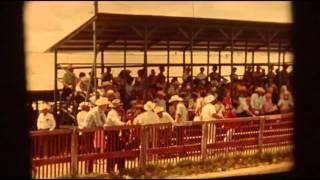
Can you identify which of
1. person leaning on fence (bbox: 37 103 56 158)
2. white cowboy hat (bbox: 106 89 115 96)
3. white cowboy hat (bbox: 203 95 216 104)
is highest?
white cowboy hat (bbox: 106 89 115 96)

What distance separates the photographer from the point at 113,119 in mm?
7402

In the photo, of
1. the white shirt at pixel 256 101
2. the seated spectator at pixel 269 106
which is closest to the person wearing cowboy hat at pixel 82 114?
the white shirt at pixel 256 101

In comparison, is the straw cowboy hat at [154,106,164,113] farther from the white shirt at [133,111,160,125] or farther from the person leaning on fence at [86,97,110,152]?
the person leaning on fence at [86,97,110,152]

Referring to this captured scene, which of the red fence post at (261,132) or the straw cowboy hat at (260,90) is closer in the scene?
the straw cowboy hat at (260,90)

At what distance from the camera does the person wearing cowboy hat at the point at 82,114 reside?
701cm

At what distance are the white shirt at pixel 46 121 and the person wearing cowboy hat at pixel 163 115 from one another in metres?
1.22

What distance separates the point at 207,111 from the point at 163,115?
0.67 metres

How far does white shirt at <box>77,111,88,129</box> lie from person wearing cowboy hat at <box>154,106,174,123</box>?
84 centimetres

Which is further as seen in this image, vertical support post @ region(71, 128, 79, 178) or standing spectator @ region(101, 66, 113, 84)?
vertical support post @ region(71, 128, 79, 178)

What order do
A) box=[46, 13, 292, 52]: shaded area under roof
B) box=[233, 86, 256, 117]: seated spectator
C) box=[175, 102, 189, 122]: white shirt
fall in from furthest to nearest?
box=[233, 86, 256, 117]: seated spectator < box=[175, 102, 189, 122]: white shirt < box=[46, 13, 292, 52]: shaded area under roof

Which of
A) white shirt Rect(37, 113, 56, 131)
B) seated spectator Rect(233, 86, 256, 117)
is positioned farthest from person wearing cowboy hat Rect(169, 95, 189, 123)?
white shirt Rect(37, 113, 56, 131)

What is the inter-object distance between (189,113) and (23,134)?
7.15 ft

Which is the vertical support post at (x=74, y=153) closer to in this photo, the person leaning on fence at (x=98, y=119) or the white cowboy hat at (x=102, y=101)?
the person leaning on fence at (x=98, y=119)

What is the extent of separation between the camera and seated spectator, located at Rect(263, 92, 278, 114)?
8577 millimetres
